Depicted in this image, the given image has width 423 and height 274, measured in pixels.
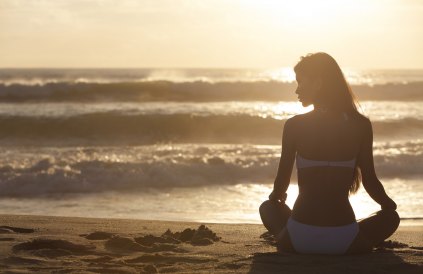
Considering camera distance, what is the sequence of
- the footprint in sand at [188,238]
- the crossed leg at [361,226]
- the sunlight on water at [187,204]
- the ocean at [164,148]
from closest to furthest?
1. the crossed leg at [361,226]
2. the footprint in sand at [188,238]
3. the sunlight on water at [187,204]
4. the ocean at [164,148]

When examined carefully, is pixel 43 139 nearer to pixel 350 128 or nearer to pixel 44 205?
pixel 44 205

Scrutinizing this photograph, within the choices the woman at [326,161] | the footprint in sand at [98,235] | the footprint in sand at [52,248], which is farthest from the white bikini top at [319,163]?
the footprint in sand at [98,235]

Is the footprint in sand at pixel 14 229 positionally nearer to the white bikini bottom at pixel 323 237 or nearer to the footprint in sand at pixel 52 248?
the footprint in sand at pixel 52 248

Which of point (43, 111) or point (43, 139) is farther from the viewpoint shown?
point (43, 111)

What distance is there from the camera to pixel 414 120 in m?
22.4

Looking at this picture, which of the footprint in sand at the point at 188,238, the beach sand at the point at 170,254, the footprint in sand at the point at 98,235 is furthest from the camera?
the footprint in sand at the point at 98,235

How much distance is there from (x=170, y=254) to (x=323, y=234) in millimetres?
934

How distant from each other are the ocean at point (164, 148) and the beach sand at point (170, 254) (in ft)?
6.23

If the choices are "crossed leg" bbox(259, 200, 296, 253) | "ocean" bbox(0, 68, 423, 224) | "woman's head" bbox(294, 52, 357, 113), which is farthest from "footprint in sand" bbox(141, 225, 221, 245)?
"ocean" bbox(0, 68, 423, 224)

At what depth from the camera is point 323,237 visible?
14.5 ft

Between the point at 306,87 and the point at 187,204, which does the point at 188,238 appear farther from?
the point at 187,204

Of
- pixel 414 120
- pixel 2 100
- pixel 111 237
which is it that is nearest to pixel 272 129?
pixel 414 120

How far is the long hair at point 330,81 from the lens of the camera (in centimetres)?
423

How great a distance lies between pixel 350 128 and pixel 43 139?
14690 millimetres
